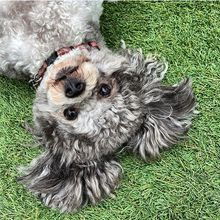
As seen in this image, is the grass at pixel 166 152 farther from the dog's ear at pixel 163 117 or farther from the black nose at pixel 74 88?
the black nose at pixel 74 88

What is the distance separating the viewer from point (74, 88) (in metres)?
2.37

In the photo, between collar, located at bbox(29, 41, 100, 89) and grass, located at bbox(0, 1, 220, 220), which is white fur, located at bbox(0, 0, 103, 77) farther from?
grass, located at bbox(0, 1, 220, 220)

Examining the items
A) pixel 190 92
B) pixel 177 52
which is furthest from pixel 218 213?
pixel 177 52

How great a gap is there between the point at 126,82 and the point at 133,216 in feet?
2.78

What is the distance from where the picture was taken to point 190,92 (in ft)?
8.98

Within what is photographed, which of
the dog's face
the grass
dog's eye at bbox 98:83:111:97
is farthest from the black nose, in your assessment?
the grass

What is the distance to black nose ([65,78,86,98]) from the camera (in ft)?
7.78

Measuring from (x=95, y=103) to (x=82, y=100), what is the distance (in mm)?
66

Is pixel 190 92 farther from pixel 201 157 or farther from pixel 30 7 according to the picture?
pixel 30 7

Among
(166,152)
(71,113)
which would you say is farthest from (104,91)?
(166,152)

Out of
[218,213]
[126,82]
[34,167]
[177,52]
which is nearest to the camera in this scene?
[126,82]

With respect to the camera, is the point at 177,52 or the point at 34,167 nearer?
the point at 34,167

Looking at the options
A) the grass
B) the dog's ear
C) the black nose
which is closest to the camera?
the black nose

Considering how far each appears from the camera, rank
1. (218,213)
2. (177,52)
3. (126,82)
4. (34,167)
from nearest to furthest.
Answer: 1. (126,82)
2. (34,167)
3. (218,213)
4. (177,52)
